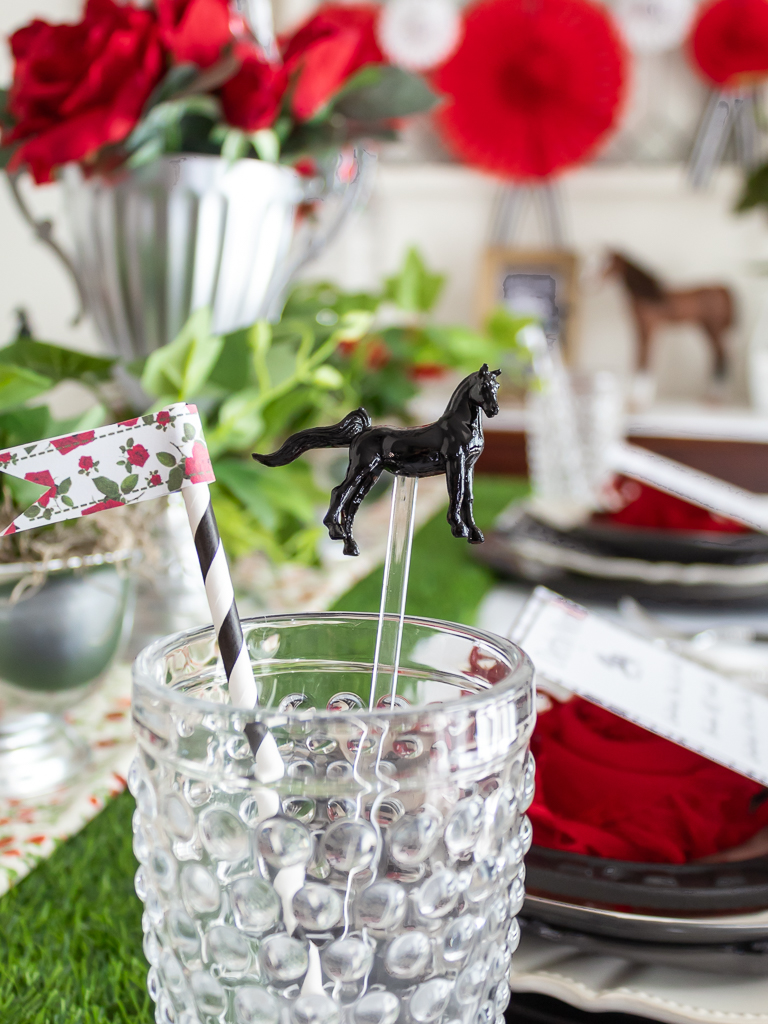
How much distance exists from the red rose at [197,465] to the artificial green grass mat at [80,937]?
0.61 feet

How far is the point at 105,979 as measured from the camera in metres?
0.32

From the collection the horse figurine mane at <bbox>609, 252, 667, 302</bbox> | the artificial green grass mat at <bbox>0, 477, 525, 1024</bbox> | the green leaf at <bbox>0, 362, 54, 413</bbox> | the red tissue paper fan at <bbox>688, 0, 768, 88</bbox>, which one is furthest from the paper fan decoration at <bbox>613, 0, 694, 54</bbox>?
the artificial green grass mat at <bbox>0, 477, 525, 1024</bbox>

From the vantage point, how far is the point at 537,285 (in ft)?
7.98

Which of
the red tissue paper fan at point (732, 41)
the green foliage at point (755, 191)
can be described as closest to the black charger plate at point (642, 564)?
the green foliage at point (755, 191)

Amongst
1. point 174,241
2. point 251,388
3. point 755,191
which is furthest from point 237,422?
point 755,191

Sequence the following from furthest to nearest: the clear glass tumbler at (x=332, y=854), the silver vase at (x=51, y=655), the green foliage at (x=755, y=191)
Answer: the green foliage at (x=755, y=191) < the silver vase at (x=51, y=655) < the clear glass tumbler at (x=332, y=854)

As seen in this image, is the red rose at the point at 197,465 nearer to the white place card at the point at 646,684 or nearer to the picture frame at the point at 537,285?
the white place card at the point at 646,684

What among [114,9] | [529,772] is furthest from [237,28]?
[529,772]

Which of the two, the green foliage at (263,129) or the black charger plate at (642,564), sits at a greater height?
the green foliage at (263,129)

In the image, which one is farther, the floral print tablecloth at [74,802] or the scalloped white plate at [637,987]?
the floral print tablecloth at [74,802]

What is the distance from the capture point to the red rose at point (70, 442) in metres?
0.22

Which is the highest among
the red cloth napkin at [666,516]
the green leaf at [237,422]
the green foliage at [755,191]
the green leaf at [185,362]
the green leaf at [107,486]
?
the green leaf at [107,486]

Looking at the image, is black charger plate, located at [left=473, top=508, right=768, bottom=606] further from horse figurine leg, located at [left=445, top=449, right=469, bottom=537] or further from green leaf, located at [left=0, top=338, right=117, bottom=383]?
horse figurine leg, located at [left=445, top=449, right=469, bottom=537]

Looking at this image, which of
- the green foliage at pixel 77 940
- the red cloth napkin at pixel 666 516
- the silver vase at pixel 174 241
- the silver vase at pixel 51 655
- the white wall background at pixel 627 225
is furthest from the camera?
the white wall background at pixel 627 225
